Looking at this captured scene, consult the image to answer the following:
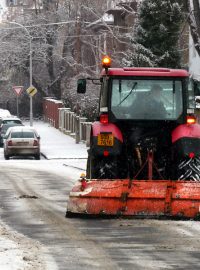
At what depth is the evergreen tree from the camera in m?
39.9

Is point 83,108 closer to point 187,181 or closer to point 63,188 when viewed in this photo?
point 63,188

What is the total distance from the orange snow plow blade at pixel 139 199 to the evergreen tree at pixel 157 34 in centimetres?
2612

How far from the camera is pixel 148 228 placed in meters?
12.3

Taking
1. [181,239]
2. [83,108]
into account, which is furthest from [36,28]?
[181,239]

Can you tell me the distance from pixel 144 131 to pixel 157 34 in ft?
85.1

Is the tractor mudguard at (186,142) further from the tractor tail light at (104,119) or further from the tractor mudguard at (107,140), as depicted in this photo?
the tractor tail light at (104,119)

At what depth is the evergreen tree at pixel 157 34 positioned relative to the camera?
3988cm

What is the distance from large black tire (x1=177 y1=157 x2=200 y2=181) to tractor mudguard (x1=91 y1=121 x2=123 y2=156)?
1.00m

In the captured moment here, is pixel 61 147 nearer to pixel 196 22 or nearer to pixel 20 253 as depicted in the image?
pixel 196 22

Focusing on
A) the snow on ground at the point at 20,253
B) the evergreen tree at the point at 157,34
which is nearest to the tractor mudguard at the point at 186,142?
the snow on ground at the point at 20,253

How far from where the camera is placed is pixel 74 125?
53688 millimetres

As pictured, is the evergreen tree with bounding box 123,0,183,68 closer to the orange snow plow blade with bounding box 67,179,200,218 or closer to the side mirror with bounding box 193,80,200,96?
the side mirror with bounding box 193,80,200,96

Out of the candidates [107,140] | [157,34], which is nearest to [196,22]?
[157,34]

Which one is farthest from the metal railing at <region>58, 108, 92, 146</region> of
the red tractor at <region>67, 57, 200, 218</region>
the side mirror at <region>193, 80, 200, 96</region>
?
the red tractor at <region>67, 57, 200, 218</region>
